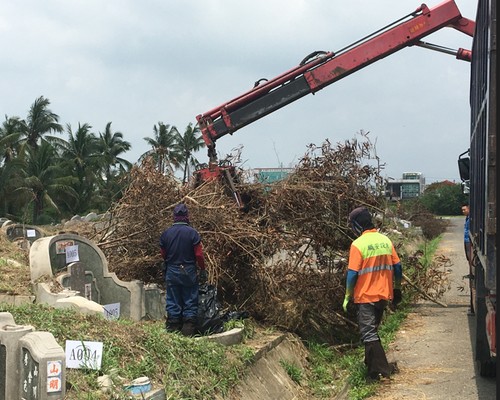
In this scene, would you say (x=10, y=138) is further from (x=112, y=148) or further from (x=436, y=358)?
(x=436, y=358)

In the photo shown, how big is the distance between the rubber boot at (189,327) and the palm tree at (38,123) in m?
43.2

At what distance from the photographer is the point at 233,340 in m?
7.36

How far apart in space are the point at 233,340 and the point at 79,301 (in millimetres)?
1859

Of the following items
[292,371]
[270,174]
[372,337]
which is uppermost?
[270,174]

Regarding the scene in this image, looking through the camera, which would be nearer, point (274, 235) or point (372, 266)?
point (372, 266)

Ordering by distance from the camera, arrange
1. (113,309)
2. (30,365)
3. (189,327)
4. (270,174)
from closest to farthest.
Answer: (30,365), (189,327), (113,309), (270,174)

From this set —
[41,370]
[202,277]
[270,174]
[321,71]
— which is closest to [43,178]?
[321,71]

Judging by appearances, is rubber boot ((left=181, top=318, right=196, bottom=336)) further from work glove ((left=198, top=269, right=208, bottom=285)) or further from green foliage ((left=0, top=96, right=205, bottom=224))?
green foliage ((left=0, top=96, right=205, bottom=224))

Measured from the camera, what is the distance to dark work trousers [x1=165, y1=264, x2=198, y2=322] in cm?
725

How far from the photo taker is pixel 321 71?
12391 millimetres

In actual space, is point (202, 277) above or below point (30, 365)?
above

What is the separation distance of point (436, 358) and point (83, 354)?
451 cm

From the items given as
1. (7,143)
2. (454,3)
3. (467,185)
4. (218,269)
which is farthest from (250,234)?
(7,143)

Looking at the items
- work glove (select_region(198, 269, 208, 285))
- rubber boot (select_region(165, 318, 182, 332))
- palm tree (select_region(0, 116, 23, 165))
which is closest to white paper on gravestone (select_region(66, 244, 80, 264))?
work glove (select_region(198, 269, 208, 285))
